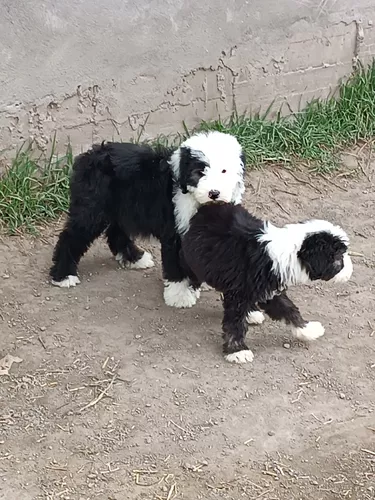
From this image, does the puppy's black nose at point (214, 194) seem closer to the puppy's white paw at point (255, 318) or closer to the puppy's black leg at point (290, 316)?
the puppy's black leg at point (290, 316)

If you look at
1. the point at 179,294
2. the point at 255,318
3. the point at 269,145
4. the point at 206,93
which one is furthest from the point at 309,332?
the point at 206,93

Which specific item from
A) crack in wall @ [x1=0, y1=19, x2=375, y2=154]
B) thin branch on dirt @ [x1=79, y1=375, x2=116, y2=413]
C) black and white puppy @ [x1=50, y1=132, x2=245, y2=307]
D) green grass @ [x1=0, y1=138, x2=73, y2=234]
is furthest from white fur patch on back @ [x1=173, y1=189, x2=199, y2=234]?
crack in wall @ [x1=0, y1=19, x2=375, y2=154]

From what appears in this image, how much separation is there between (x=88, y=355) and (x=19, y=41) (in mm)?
2312

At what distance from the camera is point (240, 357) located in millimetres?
4727

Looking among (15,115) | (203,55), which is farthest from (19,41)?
(203,55)

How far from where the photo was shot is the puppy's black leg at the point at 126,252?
5.63m

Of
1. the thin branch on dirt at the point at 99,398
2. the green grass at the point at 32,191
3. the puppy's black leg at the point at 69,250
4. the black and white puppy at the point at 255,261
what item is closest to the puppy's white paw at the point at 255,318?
the black and white puppy at the point at 255,261

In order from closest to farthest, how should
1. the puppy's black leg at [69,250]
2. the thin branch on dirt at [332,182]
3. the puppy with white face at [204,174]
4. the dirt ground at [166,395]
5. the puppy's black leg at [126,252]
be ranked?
the dirt ground at [166,395], the puppy with white face at [204,174], the puppy's black leg at [69,250], the puppy's black leg at [126,252], the thin branch on dirt at [332,182]

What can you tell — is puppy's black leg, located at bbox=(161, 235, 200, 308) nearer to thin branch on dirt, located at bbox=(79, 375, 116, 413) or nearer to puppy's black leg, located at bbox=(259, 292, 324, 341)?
puppy's black leg, located at bbox=(259, 292, 324, 341)

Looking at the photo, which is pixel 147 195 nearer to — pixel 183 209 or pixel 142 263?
pixel 183 209

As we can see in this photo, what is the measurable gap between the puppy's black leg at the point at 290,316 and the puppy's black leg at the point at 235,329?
14 centimetres

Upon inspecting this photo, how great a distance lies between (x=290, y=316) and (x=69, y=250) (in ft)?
4.91

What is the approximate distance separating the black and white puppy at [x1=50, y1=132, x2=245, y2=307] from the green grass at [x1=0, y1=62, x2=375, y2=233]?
690 millimetres

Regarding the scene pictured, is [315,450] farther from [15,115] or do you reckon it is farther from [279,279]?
[15,115]
